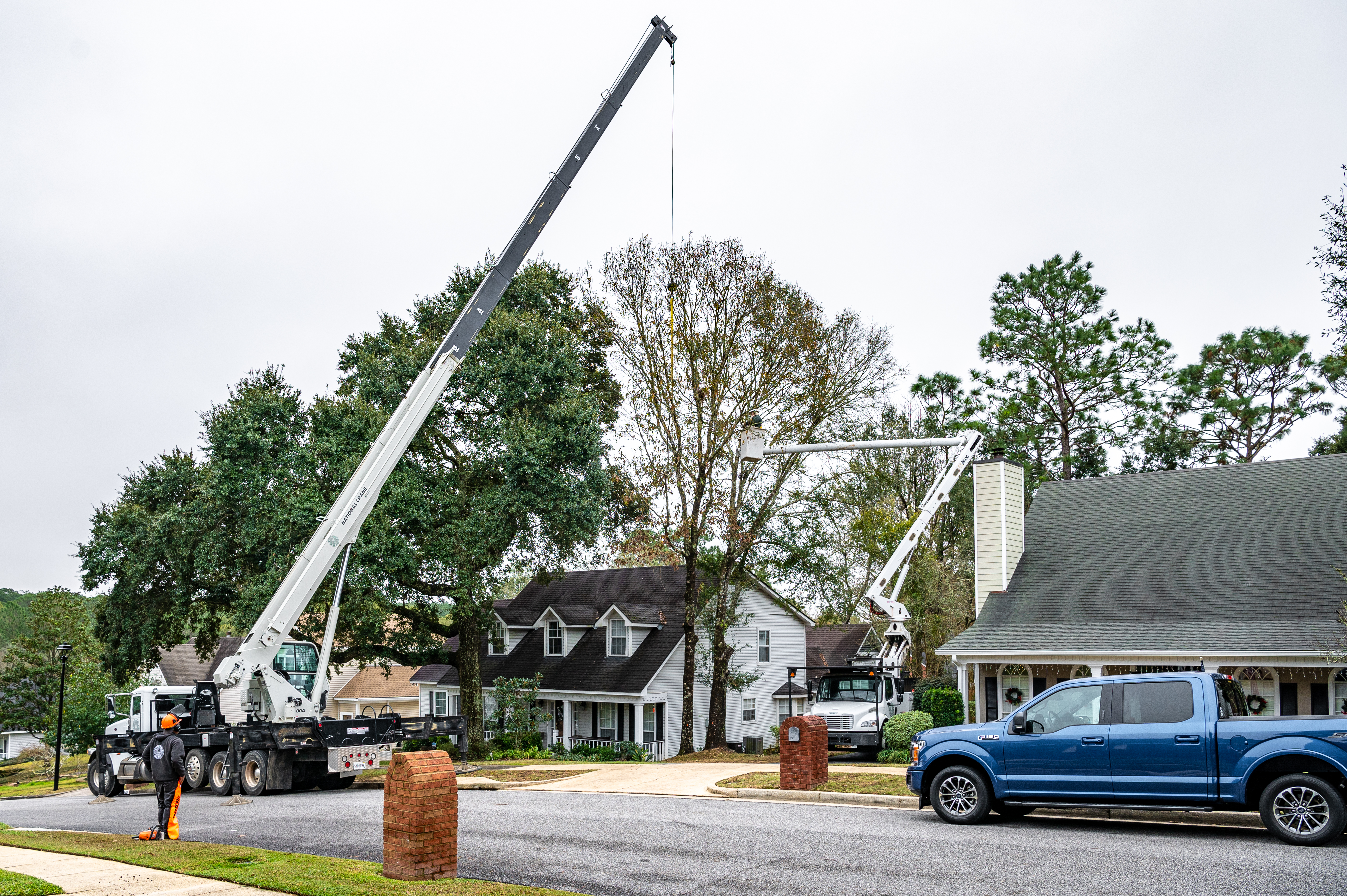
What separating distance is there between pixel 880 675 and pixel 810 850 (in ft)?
45.2

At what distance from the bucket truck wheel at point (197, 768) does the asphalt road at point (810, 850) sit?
17.5 feet

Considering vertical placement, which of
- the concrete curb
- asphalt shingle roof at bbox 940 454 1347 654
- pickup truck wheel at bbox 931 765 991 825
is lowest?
the concrete curb

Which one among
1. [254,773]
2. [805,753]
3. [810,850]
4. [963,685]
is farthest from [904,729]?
[254,773]

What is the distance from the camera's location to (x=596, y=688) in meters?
37.4

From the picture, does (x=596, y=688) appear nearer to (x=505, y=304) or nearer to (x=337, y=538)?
(x=505, y=304)

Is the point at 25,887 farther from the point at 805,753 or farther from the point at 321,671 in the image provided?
the point at 321,671

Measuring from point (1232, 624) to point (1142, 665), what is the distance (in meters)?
1.90

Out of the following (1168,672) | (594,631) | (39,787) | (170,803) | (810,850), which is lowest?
(39,787)

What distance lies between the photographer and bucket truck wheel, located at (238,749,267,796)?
20.8 m

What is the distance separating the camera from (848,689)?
25.1 metres

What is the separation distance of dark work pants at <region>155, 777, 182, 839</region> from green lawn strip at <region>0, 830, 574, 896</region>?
0.37 m

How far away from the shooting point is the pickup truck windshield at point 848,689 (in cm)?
2480

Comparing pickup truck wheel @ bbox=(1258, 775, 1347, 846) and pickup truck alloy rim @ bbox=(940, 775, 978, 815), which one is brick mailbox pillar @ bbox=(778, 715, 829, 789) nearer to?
pickup truck alloy rim @ bbox=(940, 775, 978, 815)

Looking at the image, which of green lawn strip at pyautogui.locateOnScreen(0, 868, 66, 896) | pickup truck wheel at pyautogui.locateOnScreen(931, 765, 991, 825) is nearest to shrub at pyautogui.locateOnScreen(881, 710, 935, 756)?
pickup truck wheel at pyautogui.locateOnScreen(931, 765, 991, 825)
